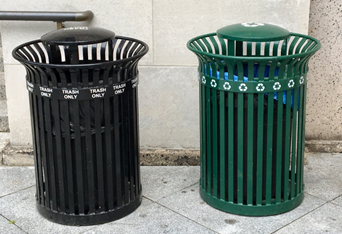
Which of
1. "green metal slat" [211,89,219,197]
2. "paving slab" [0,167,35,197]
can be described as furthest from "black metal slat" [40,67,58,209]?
"green metal slat" [211,89,219,197]

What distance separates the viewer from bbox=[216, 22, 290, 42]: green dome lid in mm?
3658

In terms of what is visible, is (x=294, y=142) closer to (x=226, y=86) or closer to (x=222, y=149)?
(x=222, y=149)

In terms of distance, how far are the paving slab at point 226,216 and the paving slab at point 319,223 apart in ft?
0.18

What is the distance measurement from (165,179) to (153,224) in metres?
0.80

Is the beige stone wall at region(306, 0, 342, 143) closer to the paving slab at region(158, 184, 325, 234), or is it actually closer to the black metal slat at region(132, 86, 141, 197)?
the paving slab at region(158, 184, 325, 234)

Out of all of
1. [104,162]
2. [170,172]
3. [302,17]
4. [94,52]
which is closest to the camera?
[104,162]

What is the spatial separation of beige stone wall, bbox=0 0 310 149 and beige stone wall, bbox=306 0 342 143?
384 mm

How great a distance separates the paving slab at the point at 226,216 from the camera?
3.82 metres

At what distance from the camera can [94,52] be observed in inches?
165

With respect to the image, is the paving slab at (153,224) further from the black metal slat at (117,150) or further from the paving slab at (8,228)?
the paving slab at (8,228)

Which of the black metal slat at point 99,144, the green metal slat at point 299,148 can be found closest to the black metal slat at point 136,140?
the black metal slat at point 99,144

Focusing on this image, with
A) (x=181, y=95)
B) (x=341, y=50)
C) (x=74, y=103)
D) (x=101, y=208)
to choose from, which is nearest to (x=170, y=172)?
(x=181, y=95)

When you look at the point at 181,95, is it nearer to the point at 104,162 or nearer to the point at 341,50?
the point at 104,162

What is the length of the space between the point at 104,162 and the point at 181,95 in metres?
1.21
